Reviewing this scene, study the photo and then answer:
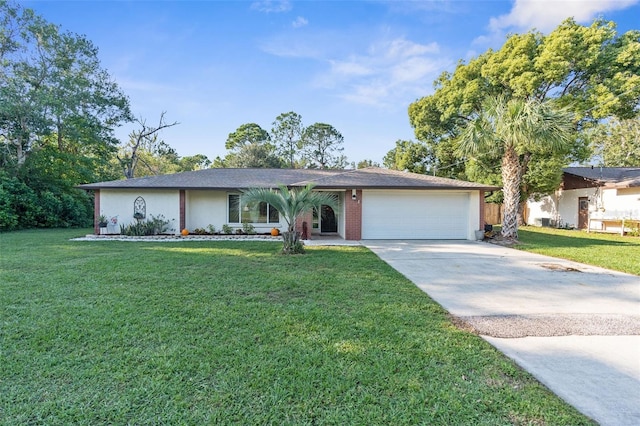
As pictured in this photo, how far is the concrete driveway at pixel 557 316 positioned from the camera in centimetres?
274

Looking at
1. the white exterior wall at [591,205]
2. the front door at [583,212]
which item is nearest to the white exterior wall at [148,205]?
the white exterior wall at [591,205]

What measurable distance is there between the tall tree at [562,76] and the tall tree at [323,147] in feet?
79.3

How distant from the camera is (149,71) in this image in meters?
15.8

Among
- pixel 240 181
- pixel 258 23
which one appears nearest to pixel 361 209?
pixel 240 181

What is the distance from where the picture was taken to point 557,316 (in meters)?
4.46

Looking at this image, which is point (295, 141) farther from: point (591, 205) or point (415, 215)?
point (591, 205)

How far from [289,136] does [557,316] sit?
3991 centimetres

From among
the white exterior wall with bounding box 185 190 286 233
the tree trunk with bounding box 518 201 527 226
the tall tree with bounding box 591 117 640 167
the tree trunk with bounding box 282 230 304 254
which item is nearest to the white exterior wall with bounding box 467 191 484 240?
the tree trunk with bounding box 282 230 304 254

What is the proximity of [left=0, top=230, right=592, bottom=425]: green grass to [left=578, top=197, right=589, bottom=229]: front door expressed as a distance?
19.8 m

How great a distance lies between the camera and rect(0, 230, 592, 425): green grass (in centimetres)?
236

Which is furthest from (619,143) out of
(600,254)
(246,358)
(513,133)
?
(246,358)

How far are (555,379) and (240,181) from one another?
13417 millimetres

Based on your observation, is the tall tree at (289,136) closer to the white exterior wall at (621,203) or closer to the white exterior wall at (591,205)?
the white exterior wall at (591,205)

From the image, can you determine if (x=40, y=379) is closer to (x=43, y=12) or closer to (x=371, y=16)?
(x=371, y=16)
